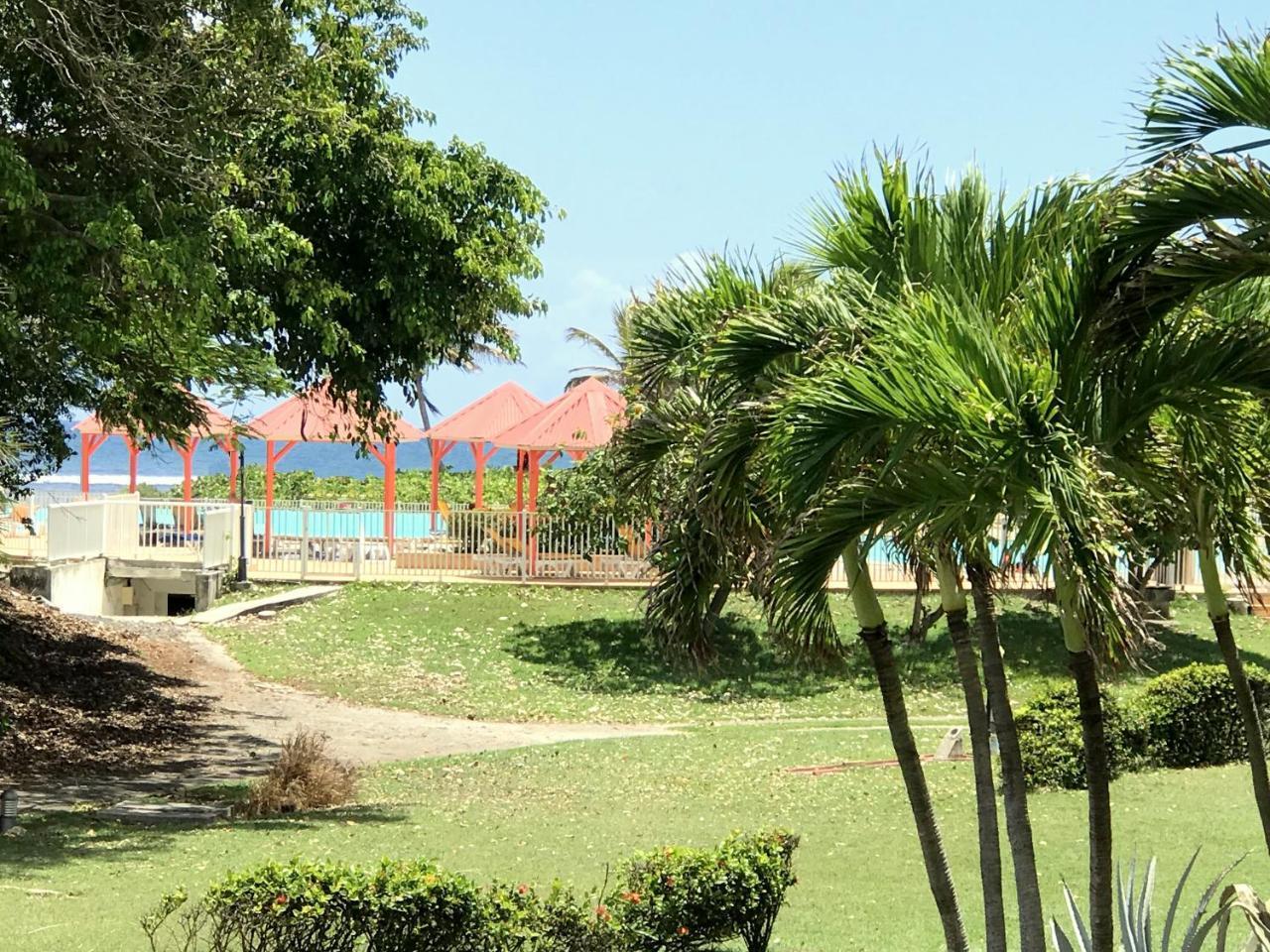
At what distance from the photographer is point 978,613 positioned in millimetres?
7543

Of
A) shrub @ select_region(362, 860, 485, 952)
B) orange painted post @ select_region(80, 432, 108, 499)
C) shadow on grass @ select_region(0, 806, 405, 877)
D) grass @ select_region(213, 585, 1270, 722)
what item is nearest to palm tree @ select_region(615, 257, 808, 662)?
shrub @ select_region(362, 860, 485, 952)

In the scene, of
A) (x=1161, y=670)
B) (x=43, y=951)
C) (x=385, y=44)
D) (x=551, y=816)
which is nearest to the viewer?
(x=43, y=951)

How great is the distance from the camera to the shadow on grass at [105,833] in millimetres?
11500

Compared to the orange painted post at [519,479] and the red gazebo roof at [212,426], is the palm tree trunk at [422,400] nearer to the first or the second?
the red gazebo roof at [212,426]

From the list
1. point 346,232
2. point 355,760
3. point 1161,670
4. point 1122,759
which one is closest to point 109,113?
point 346,232

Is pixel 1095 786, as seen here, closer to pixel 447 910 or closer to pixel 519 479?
pixel 447 910

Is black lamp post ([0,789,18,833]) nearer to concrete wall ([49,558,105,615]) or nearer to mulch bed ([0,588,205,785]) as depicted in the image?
mulch bed ([0,588,205,785])

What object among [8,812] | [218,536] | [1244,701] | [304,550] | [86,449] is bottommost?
[8,812]

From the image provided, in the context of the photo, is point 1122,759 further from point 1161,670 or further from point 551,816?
point 1161,670

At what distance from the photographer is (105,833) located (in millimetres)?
12875

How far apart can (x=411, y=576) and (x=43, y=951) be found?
69.6ft

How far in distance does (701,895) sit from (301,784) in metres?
7.24

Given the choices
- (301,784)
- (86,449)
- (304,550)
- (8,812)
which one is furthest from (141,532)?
(8,812)

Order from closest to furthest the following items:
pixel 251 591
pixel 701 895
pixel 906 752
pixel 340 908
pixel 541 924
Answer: pixel 340 908 → pixel 541 924 → pixel 906 752 → pixel 701 895 → pixel 251 591
